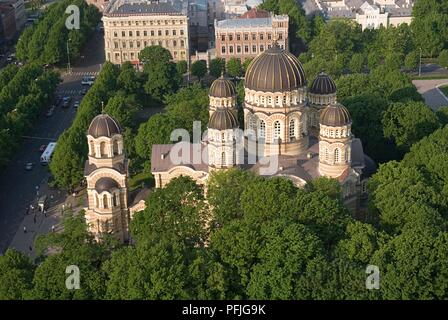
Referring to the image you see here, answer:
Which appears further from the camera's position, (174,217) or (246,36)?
(246,36)

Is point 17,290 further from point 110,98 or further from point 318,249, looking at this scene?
point 110,98

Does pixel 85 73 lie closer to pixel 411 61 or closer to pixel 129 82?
pixel 129 82

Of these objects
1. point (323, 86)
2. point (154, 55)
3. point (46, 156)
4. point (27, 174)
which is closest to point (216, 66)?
point (154, 55)

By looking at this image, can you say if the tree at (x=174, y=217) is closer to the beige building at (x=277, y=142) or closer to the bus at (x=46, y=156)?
the beige building at (x=277, y=142)

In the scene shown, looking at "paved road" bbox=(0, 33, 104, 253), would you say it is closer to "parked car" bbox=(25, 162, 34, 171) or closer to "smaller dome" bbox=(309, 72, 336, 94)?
"parked car" bbox=(25, 162, 34, 171)
